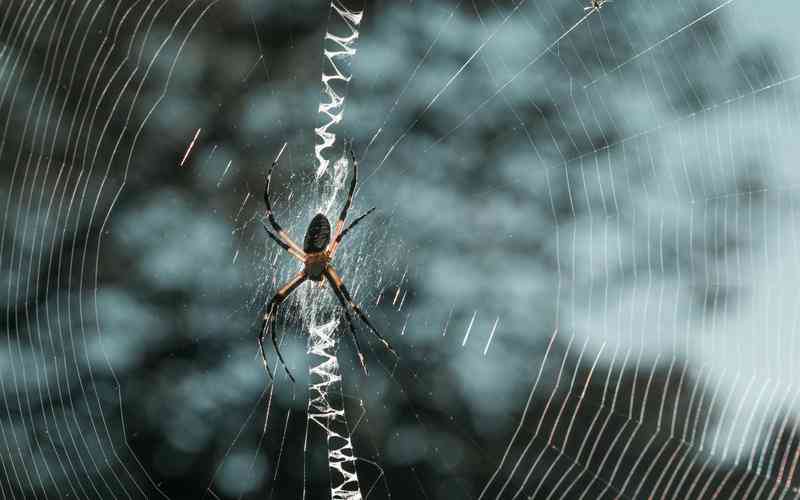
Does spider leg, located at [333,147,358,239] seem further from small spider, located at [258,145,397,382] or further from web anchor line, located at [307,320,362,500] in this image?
web anchor line, located at [307,320,362,500]

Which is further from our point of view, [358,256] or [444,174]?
[444,174]

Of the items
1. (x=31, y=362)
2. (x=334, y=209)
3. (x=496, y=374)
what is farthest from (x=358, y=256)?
(x=31, y=362)

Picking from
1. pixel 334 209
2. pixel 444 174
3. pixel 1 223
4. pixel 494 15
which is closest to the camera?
pixel 334 209

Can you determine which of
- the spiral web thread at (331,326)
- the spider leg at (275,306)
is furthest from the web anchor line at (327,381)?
the spider leg at (275,306)

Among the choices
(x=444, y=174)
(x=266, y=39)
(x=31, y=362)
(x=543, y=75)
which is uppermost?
(x=543, y=75)

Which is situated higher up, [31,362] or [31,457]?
[31,362]

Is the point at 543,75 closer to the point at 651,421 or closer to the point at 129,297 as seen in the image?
the point at 651,421

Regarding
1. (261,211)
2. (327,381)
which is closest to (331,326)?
(327,381)

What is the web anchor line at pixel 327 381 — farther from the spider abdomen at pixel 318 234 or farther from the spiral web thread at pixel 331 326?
the spider abdomen at pixel 318 234
